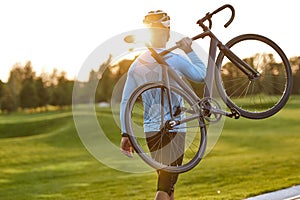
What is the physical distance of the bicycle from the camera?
3.35 metres

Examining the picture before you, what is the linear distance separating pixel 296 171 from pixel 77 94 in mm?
7739

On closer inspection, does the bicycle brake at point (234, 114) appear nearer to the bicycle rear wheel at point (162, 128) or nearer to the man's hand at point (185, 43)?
the bicycle rear wheel at point (162, 128)

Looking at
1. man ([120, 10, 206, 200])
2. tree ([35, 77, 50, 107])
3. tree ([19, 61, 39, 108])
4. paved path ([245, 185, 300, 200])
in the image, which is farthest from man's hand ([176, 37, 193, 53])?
tree ([35, 77, 50, 107])

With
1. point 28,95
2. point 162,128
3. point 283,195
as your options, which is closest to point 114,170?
point 28,95

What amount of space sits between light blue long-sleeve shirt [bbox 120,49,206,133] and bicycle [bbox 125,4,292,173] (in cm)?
4

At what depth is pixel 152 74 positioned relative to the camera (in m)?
3.50

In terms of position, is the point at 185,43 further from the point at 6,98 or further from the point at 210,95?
the point at 6,98

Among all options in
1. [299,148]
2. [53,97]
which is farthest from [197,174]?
[53,97]

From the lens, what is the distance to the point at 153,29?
11.2ft

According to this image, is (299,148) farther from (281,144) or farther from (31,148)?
(31,148)

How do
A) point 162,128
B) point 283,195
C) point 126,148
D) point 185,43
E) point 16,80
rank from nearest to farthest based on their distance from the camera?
point 185,43 < point 162,128 < point 126,148 < point 283,195 < point 16,80

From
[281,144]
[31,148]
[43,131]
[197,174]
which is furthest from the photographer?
[43,131]

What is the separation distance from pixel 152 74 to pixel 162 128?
0.30 meters

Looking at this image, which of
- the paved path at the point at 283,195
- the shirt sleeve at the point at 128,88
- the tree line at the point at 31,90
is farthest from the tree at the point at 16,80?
the shirt sleeve at the point at 128,88
